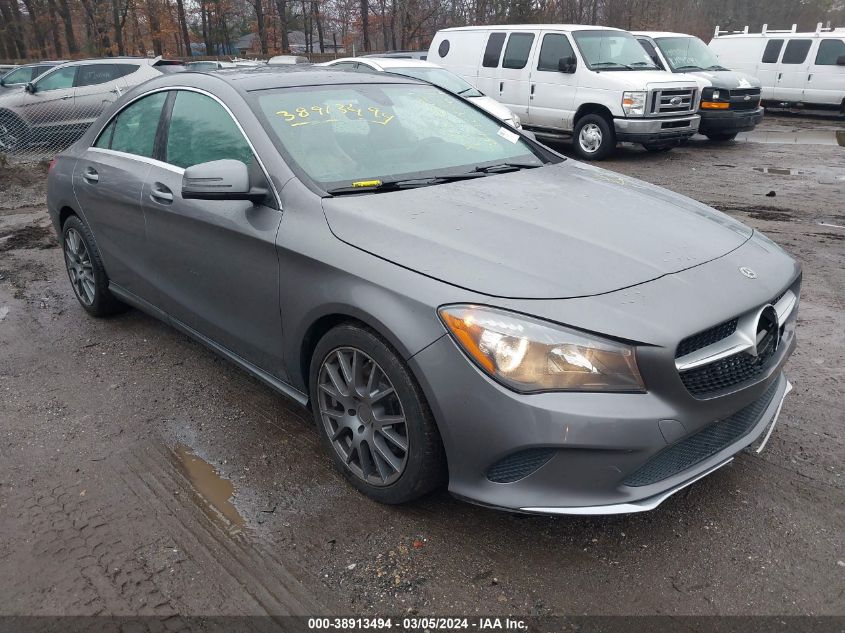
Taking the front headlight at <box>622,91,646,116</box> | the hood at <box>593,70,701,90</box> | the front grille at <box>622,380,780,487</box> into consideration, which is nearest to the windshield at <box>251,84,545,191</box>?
the front grille at <box>622,380,780,487</box>

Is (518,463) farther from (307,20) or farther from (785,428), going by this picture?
(307,20)

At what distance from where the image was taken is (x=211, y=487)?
3.05 metres

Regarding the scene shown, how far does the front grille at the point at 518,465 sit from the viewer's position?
2.28 meters

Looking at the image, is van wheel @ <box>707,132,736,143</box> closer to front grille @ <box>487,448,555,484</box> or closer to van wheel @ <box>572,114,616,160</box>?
Result: van wheel @ <box>572,114,616,160</box>

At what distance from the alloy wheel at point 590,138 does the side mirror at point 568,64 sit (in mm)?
953

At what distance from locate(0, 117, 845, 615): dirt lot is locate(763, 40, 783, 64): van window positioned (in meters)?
16.0

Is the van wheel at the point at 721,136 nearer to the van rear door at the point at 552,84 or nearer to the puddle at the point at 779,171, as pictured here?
the puddle at the point at 779,171

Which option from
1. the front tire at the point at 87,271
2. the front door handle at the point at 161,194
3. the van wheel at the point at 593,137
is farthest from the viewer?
the van wheel at the point at 593,137

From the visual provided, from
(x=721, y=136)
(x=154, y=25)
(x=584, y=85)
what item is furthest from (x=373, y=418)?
(x=154, y=25)

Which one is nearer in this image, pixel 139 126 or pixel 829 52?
pixel 139 126

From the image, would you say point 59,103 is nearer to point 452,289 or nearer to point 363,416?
point 363,416

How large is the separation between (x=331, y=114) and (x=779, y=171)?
9420mm

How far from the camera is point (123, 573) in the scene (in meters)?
2.54

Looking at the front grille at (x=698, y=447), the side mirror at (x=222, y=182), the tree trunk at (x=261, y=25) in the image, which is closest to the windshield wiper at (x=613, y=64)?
the side mirror at (x=222, y=182)
